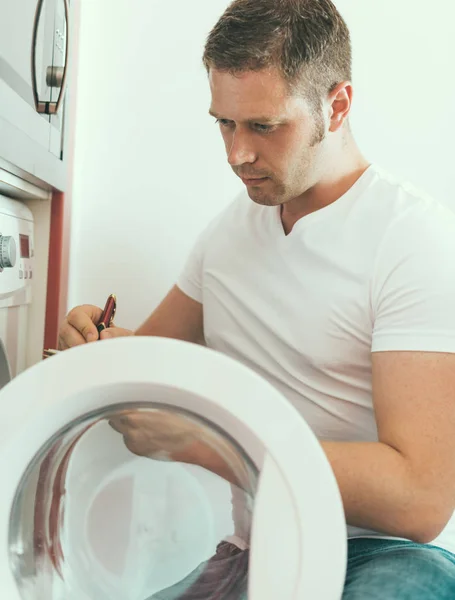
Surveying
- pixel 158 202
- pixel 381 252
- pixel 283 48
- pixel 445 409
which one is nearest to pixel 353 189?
pixel 381 252

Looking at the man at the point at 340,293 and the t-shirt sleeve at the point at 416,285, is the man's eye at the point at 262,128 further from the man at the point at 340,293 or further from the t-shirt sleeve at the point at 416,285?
the t-shirt sleeve at the point at 416,285

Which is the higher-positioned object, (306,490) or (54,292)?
(54,292)

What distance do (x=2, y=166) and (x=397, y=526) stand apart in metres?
0.82

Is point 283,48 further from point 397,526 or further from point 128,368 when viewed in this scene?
point 397,526

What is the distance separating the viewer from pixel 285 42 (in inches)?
41.5

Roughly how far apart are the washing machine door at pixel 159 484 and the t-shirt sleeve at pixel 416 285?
0.30 meters

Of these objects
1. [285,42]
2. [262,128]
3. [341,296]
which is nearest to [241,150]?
[262,128]

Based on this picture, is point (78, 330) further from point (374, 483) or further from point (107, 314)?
point (374, 483)

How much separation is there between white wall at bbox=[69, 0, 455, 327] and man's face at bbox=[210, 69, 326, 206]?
555 mm

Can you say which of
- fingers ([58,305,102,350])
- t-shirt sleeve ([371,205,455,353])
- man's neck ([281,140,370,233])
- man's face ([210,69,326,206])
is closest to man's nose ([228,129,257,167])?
man's face ([210,69,326,206])

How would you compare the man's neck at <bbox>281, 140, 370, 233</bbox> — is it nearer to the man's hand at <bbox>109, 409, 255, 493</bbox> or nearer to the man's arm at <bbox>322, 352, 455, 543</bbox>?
the man's arm at <bbox>322, 352, 455, 543</bbox>

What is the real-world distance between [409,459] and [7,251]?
0.72m

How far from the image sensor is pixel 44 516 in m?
0.90

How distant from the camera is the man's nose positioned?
42.8 inches
